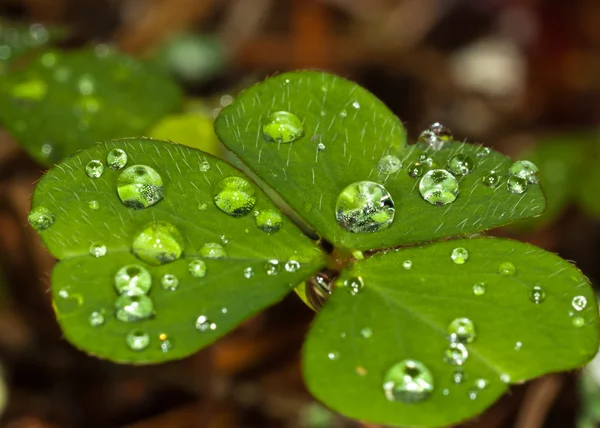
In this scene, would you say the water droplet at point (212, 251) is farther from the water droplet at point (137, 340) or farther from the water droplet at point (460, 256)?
the water droplet at point (460, 256)

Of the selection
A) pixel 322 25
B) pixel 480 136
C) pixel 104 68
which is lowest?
Answer: pixel 480 136

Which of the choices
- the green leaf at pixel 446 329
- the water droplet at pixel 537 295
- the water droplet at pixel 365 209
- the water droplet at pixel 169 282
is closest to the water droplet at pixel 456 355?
the green leaf at pixel 446 329

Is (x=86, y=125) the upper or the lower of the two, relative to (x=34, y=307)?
upper

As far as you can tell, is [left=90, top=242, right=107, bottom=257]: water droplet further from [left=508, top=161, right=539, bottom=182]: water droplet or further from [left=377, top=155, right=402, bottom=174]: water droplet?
[left=508, top=161, right=539, bottom=182]: water droplet

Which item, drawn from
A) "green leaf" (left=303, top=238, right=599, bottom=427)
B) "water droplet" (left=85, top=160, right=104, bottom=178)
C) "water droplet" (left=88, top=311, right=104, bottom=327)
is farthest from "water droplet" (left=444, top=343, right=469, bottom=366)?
"water droplet" (left=85, top=160, right=104, bottom=178)

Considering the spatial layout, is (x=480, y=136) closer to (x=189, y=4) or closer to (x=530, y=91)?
(x=530, y=91)

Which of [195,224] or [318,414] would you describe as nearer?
[195,224]

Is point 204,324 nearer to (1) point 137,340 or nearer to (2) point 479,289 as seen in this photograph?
(1) point 137,340

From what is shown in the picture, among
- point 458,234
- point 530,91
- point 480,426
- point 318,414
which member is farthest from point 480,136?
point 458,234
